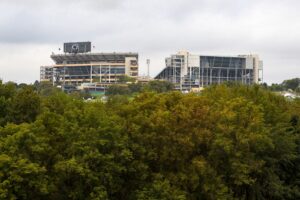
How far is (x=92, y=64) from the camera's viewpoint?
187875 millimetres

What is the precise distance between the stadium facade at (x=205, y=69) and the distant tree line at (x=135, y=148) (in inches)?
5769

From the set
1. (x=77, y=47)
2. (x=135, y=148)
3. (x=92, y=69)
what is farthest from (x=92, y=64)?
(x=135, y=148)

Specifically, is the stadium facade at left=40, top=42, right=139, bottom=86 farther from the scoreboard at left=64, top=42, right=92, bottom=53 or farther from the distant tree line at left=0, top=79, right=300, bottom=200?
the distant tree line at left=0, top=79, right=300, bottom=200

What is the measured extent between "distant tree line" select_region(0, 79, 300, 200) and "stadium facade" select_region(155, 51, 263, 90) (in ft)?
481

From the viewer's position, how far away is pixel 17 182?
2952 centimetres

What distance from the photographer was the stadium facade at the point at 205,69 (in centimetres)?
18850

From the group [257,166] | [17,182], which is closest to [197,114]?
[257,166]

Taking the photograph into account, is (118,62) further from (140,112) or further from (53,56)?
(140,112)

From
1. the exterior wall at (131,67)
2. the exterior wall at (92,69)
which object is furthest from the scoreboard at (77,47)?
the exterior wall at (131,67)

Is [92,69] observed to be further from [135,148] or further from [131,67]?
[135,148]

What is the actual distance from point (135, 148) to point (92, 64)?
508 ft

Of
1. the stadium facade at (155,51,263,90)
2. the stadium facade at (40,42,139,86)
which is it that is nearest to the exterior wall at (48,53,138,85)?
the stadium facade at (40,42,139,86)

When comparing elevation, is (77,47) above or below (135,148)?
above

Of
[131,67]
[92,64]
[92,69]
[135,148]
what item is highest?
[92,64]
